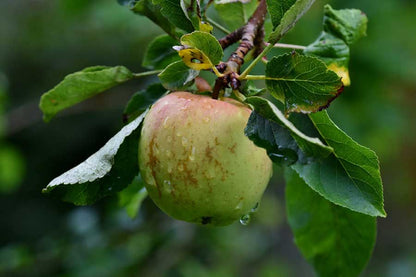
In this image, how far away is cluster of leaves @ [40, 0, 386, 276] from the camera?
0.79 meters

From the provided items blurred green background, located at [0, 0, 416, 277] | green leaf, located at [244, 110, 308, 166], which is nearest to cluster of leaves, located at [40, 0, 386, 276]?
green leaf, located at [244, 110, 308, 166]

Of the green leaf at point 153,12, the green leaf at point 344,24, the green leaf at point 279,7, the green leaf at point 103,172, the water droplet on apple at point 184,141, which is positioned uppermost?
the green leaf at point 279,7

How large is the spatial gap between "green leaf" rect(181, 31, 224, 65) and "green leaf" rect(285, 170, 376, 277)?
39 cm

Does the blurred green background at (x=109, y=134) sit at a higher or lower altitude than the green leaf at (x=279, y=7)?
lower

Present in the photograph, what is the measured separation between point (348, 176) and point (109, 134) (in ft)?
12.0

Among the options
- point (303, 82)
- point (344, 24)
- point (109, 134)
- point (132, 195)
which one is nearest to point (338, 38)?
point (344, 24)

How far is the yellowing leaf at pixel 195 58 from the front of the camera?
2.69 ft

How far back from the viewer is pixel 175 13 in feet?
2.96

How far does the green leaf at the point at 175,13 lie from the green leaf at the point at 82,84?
0.54ft

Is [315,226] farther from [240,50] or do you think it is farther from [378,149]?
[378,149]

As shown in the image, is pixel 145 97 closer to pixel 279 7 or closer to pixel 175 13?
pixel 175 13

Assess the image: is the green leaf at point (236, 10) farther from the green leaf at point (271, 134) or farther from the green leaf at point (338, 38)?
the green leaf at point (271, 134)

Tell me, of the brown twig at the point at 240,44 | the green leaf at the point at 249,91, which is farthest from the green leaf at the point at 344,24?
the green leaf at the point at 249,91

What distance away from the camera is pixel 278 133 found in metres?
0.79
